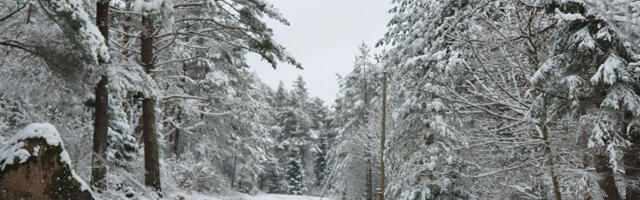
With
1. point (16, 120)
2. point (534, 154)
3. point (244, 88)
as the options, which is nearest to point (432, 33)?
point (534, 154)

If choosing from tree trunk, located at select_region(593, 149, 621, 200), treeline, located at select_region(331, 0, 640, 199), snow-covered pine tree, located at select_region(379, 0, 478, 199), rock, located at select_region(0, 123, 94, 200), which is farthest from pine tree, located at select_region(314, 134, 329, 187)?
rock, located at select_region(0, 123, 94, 200)

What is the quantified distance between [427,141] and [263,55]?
6.74m

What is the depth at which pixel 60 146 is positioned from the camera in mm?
4387

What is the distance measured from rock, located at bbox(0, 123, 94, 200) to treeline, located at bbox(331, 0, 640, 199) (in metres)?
5.14

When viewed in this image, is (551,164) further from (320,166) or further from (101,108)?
(320,166)

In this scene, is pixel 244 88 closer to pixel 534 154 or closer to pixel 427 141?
pixel 427 141

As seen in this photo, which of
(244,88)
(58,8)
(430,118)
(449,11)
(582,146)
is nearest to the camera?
(58,8)

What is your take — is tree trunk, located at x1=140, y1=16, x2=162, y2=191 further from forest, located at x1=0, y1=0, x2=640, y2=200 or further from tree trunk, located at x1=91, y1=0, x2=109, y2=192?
tree trunk, located at x1=91, y1=0, x2=109, y2=192

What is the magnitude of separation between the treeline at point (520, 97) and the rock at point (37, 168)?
5.14 meters

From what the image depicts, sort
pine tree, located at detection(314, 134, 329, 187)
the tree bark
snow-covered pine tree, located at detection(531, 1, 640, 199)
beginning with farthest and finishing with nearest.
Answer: pine tree, located at detection(314, 134, 329, 187)
the tree bark
snow-covered pine tree, located at detection(531, 1, 640, 199)

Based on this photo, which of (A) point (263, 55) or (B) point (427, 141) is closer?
(A) point (263, 55)

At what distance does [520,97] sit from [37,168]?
7351 millimetres

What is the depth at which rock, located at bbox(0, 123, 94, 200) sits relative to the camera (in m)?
4.02

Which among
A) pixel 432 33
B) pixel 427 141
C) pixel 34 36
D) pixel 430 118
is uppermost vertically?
pixel 432 33
